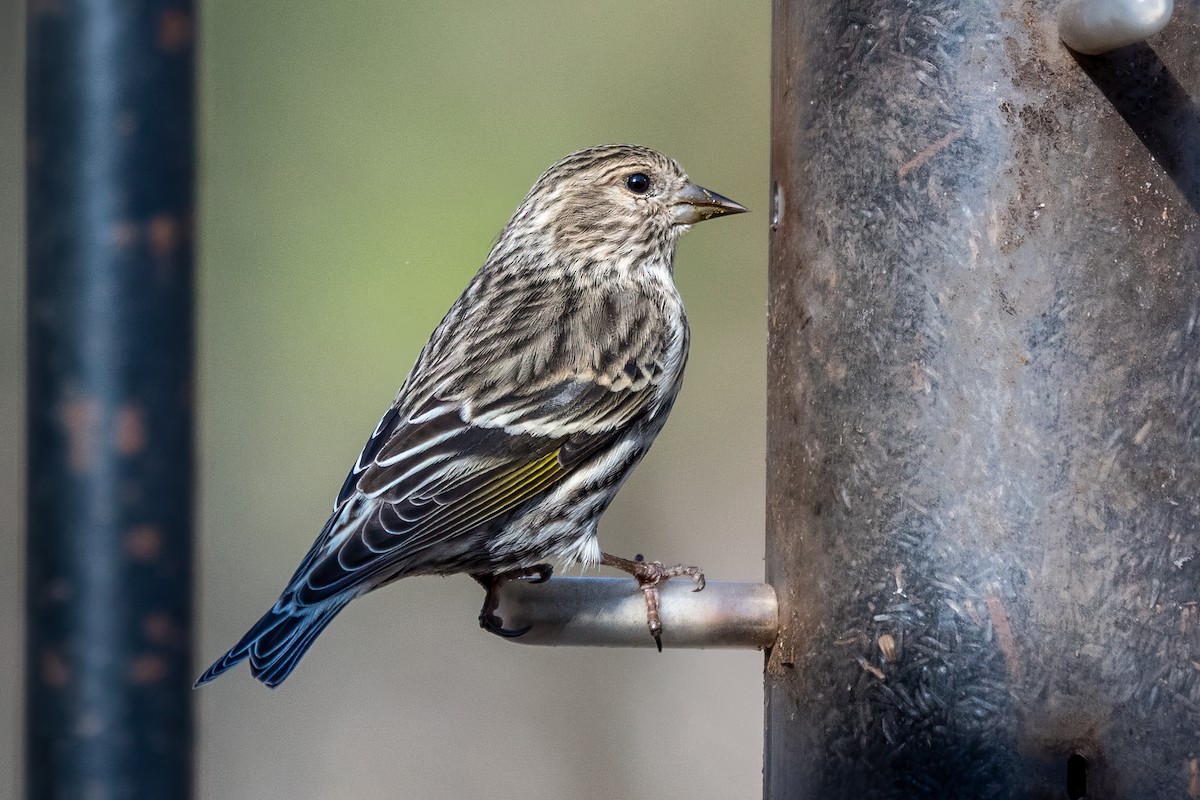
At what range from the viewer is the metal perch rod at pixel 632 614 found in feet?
13.8

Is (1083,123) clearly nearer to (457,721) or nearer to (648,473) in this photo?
(648,473)

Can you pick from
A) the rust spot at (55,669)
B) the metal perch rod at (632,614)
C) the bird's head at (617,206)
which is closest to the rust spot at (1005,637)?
the metal perch rod at (632,614)

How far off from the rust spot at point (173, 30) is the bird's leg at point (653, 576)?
1850 millimetres

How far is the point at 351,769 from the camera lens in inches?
343

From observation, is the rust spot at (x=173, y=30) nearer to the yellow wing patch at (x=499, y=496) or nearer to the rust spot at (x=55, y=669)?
the rust spot at (x=55, y=669)

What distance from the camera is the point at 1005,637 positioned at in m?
3.77

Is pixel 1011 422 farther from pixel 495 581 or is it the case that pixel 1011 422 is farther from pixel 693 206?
pixel 693 206

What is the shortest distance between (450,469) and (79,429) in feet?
5.39

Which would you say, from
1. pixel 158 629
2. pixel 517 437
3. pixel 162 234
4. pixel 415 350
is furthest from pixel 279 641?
pixel 415 350

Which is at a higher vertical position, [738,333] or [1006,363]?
[738,333]

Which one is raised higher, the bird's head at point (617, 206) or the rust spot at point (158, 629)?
the bird's head at point (617, 206)

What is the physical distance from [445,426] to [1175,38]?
2.06 m

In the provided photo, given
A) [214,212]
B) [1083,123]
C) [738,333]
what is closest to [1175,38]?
[1083,123]

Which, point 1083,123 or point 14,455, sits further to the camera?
point 14,455
